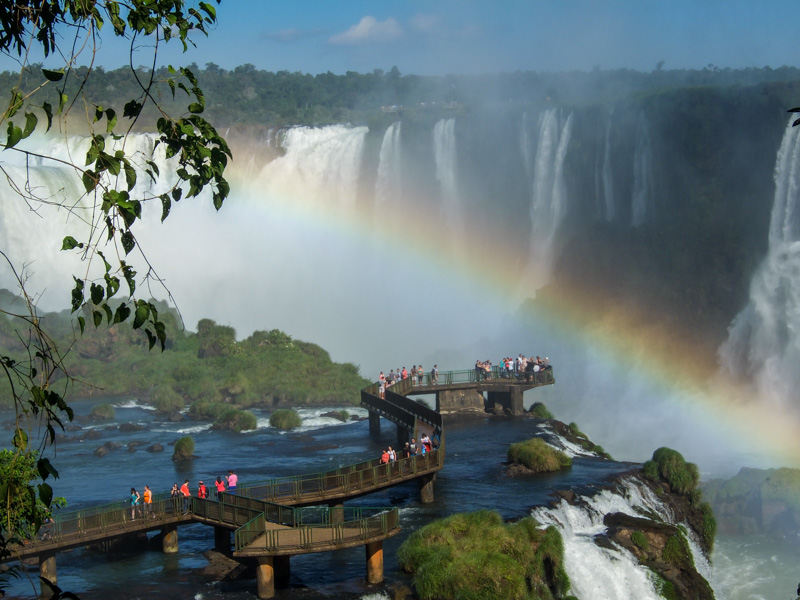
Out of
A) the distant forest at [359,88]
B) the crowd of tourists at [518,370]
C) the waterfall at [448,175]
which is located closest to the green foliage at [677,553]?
the crowd of tourists at [518,370]

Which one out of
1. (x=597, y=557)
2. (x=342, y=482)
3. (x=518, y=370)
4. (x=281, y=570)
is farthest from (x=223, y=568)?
(x=518, y=370)

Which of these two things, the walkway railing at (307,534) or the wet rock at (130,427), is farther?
the wet rock at (130,427)

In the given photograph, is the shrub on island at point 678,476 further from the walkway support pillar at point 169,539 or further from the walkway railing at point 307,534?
the walkway support pillar at point 169,539

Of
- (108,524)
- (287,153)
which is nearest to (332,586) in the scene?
(108,524)

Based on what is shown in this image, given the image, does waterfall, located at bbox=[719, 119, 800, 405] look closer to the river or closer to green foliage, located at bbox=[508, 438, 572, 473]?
the river

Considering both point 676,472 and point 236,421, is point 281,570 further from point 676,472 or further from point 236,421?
point 236,421

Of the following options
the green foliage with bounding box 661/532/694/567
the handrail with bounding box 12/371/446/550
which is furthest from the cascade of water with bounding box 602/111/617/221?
the green foliage with bounding box 661/532/694/567
